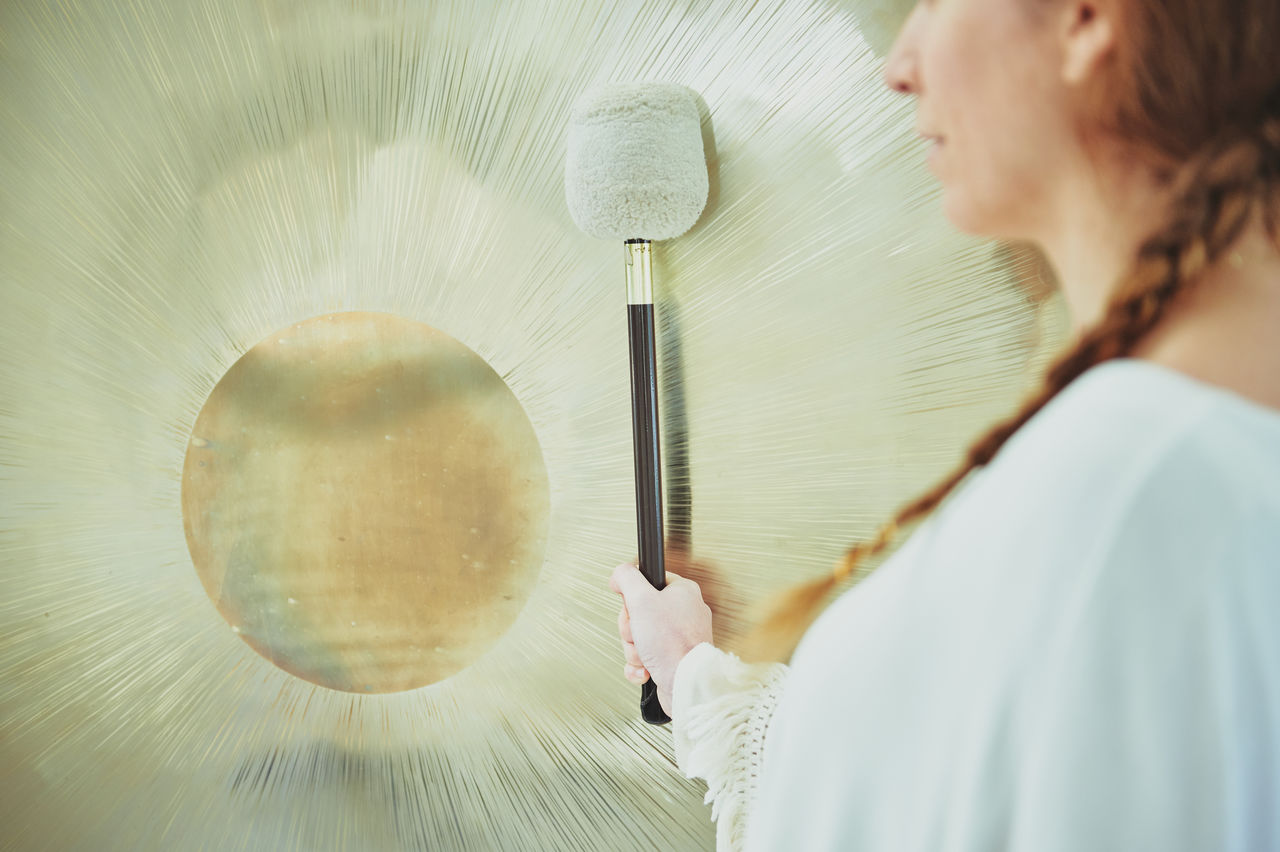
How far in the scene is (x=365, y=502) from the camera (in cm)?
83

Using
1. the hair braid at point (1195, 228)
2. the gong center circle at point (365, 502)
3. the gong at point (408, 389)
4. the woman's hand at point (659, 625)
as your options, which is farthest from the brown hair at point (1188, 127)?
the gong center circle at point (365, 502)

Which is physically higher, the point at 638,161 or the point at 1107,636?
the point at 638,161

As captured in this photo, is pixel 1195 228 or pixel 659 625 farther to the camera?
pixel 659 625

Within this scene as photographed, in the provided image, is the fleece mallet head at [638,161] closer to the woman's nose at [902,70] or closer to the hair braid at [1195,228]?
the woman's nose at [902,70]

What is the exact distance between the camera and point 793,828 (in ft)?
1.06

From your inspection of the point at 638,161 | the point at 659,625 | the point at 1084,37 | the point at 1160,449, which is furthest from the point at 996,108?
the point at 659,625

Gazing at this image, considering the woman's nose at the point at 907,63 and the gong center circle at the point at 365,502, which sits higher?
the woman's nose at the point at 907,63

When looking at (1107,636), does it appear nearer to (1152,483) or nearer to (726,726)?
(1152,483)

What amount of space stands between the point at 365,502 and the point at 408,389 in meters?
0.12

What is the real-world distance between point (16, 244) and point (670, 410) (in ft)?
2.35

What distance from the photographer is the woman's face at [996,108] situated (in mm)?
315

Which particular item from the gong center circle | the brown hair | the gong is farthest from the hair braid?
the gong center circle

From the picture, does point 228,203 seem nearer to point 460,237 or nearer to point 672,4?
point 460,237

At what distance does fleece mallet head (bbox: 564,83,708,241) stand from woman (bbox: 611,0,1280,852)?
0.96ft
